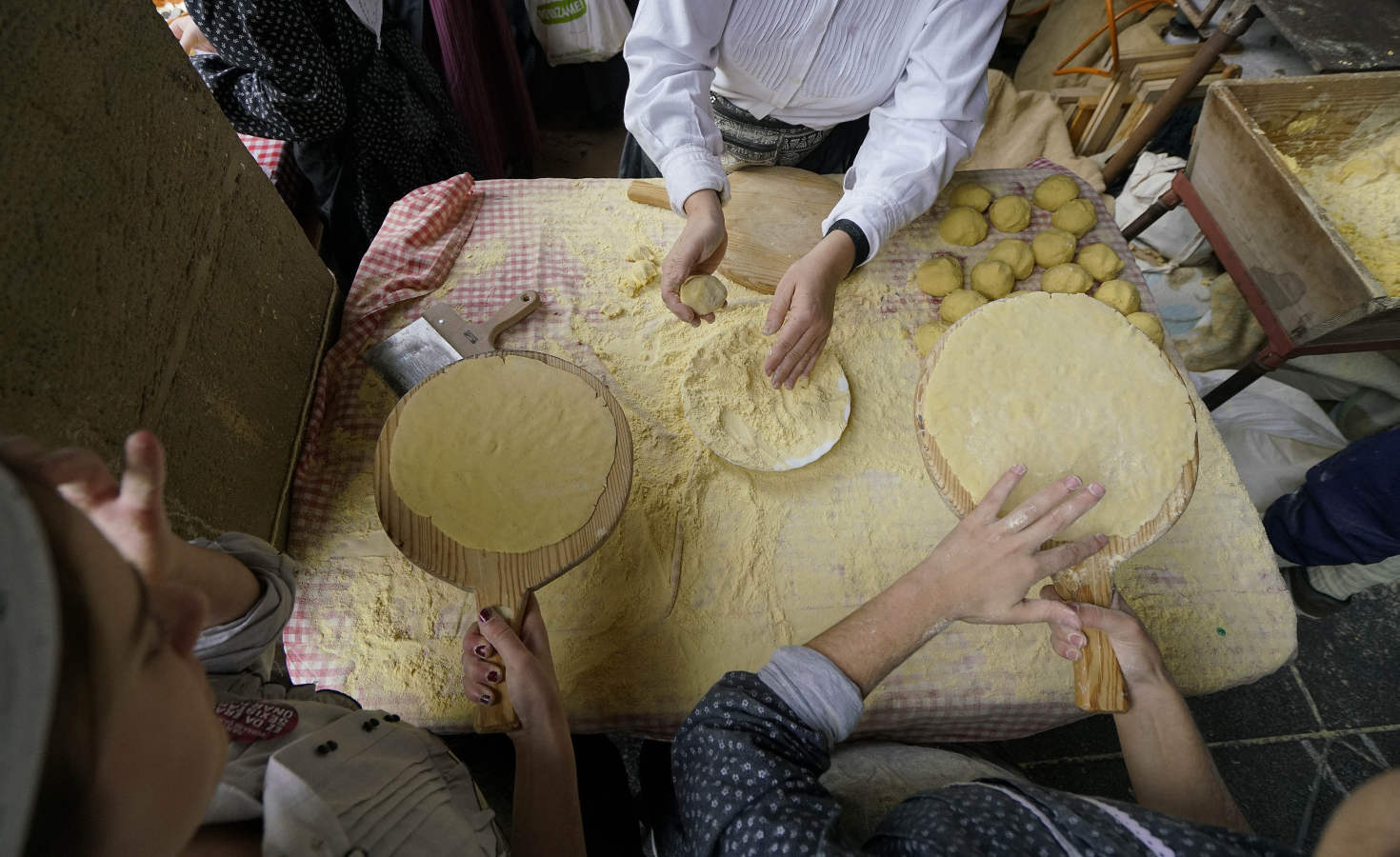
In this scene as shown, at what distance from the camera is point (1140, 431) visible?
1.02 meters

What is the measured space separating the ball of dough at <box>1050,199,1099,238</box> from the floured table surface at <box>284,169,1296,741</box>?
587 millimetres

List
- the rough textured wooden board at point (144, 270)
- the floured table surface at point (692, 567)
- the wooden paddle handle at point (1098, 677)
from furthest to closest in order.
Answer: the floured table surface at point (692, 567)
the wooden paddle handle at point (1098, 677)
the rough textured wooden board at point (144, 270)

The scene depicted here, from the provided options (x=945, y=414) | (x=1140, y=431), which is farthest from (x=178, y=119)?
(x=1140, y=431)

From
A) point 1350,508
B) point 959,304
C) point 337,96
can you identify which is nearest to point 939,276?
point 959,304

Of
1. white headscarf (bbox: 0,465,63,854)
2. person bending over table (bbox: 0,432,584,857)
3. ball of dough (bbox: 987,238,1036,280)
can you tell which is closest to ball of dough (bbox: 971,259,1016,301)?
ball of dough (bbox: 987,238,1036,280)

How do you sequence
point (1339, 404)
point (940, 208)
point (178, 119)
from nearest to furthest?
A: point (178, 119) → point (940, 208) → point (1339, 404)

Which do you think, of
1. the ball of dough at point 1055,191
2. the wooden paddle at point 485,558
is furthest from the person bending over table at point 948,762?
the ball of dough at point 1055,191

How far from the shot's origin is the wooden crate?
5.01 feet

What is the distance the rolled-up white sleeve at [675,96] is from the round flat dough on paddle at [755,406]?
40 cm

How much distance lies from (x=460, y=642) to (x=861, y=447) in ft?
3.07

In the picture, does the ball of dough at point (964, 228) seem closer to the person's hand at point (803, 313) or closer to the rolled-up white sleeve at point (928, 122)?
the rolled-up white sleeve at point (928, 122)

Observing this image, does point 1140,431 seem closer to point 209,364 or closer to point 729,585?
point 729,585

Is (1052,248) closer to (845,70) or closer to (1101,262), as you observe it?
(1101,262)

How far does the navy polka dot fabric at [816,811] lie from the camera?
761 mm
